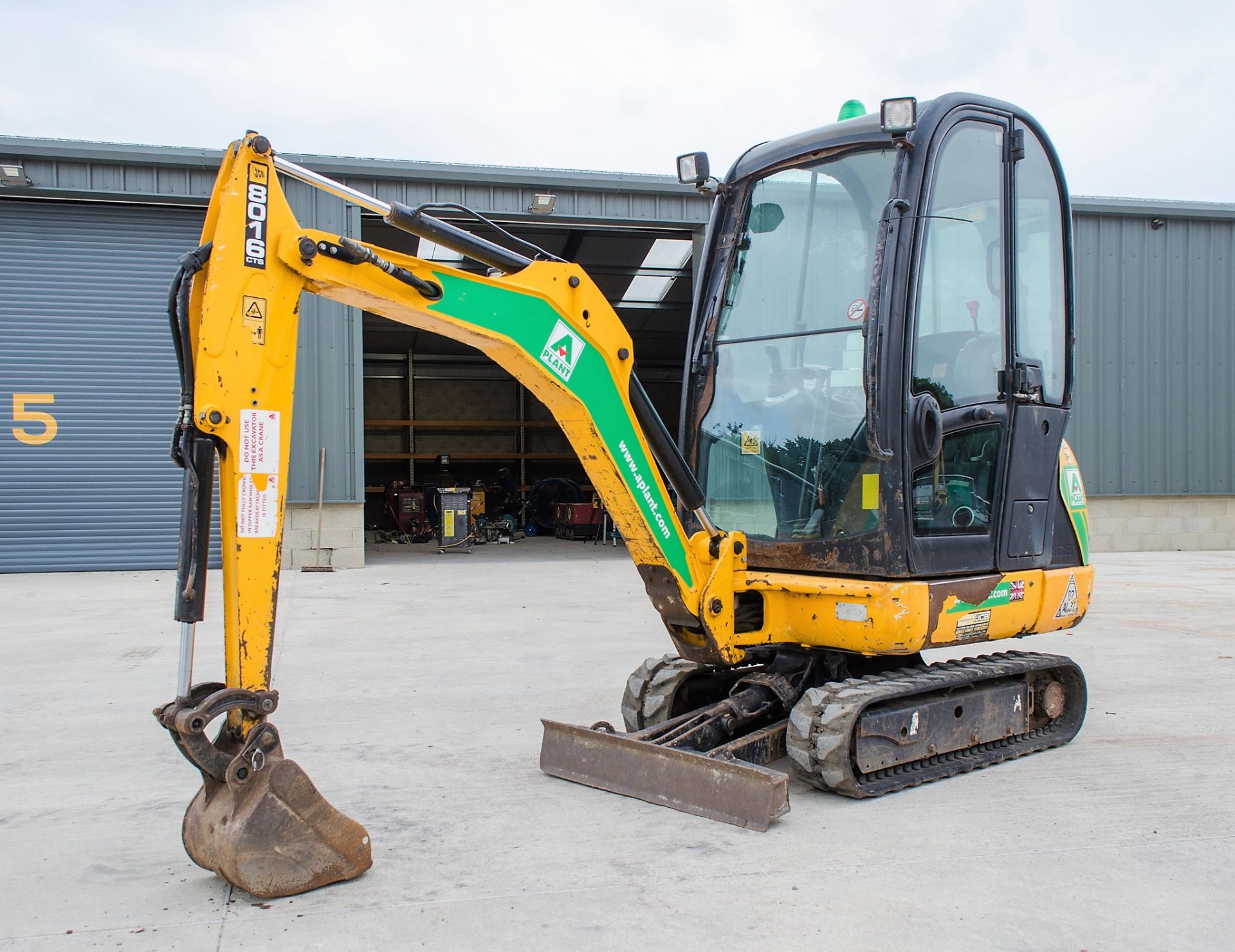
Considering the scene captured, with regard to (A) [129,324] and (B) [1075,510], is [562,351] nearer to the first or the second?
(B) [1075,510]

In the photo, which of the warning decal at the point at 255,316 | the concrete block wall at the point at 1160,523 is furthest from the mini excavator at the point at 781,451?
the concrete block wall at the point at 1160,523

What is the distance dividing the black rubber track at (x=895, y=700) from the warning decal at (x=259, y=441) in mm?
2420

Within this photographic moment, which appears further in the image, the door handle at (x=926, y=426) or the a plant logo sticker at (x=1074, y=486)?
the a plant logo sticker at (x=1074, y=486)

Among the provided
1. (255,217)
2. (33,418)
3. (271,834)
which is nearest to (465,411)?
(33,418)

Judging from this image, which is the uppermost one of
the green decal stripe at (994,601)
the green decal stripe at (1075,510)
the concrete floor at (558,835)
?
the green decal stripe at (1075,510)

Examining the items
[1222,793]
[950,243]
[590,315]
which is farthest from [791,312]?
[1222,793]

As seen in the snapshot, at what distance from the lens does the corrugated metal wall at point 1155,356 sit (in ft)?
58.2

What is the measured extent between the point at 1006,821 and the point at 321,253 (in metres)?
3.43

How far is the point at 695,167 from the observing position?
5320mm

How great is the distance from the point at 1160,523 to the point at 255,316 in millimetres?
17777

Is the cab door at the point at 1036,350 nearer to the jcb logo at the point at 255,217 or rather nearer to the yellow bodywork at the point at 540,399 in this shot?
the yellow bodywork at the point at 540,399

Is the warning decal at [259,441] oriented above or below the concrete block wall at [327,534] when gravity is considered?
above

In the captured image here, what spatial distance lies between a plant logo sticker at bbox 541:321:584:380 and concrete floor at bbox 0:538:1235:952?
5.99 ft

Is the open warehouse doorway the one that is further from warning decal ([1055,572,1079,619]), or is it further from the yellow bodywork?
the yellow bodywork
